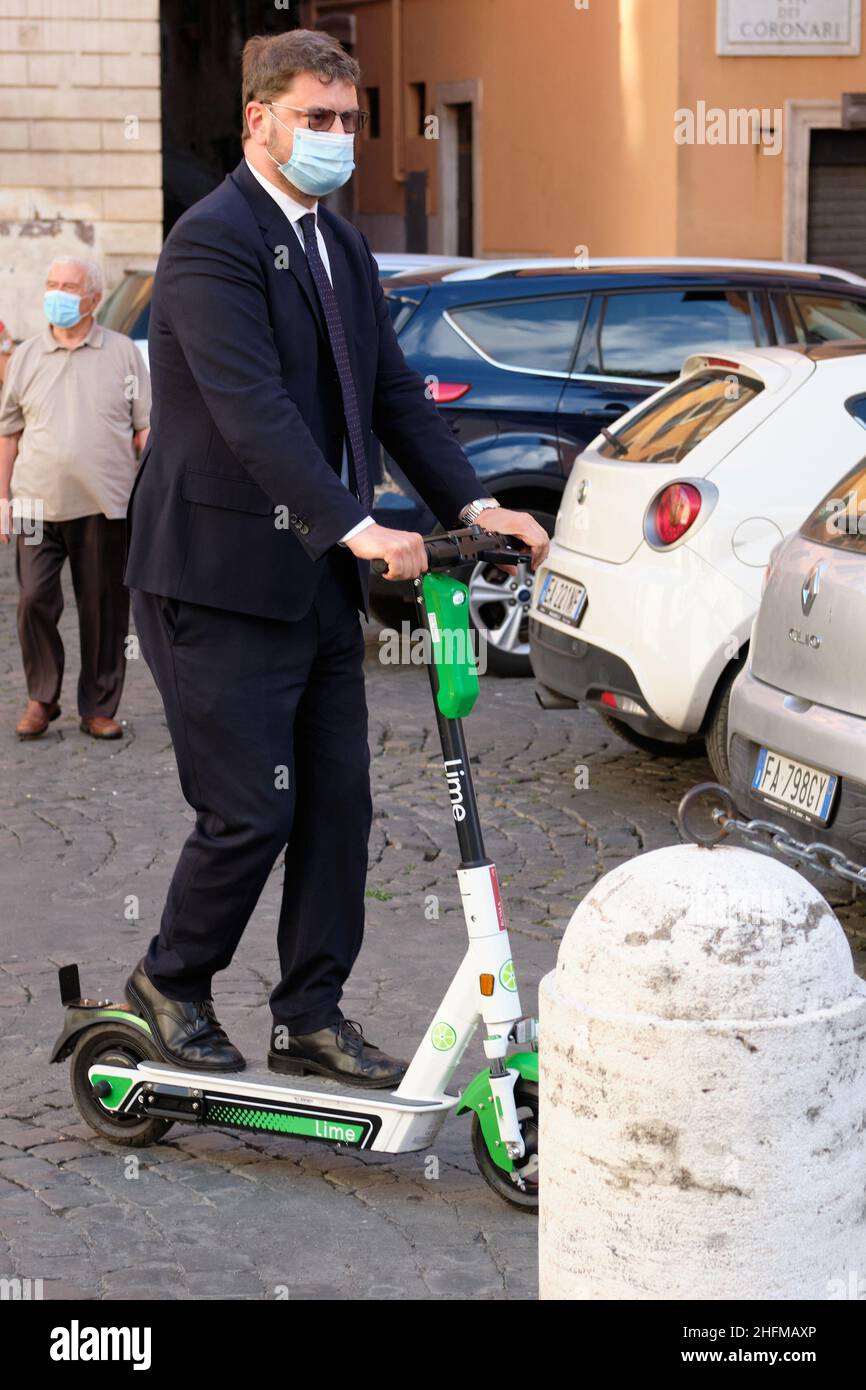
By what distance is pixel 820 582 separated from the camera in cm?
539

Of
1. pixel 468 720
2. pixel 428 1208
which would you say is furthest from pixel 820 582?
pixel 468 720

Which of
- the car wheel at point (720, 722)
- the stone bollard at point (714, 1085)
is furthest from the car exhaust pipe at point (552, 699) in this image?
the stone bollard at point (714, 1085)

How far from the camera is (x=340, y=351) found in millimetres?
4074

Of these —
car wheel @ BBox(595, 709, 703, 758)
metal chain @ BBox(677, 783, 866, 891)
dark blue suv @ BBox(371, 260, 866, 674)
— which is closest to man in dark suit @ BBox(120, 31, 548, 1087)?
metal chain @ BBox(677, 783, 866, 891)

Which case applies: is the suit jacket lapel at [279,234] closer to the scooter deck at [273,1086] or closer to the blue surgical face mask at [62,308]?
the scooter deck at [273,1086]

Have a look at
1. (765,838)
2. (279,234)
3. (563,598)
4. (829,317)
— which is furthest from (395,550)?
(829,317)

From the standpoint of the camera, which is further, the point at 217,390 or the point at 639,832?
the point at 639,832

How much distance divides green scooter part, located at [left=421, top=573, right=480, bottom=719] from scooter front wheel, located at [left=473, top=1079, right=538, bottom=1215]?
70 cm

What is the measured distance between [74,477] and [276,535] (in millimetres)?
4543

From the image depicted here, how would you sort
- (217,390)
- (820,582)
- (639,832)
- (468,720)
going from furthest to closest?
(468,720)
(639,832)
(820,582)
(217,390)

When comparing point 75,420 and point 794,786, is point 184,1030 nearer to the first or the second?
point 794,786

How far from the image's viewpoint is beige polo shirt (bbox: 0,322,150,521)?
27.4 feet
